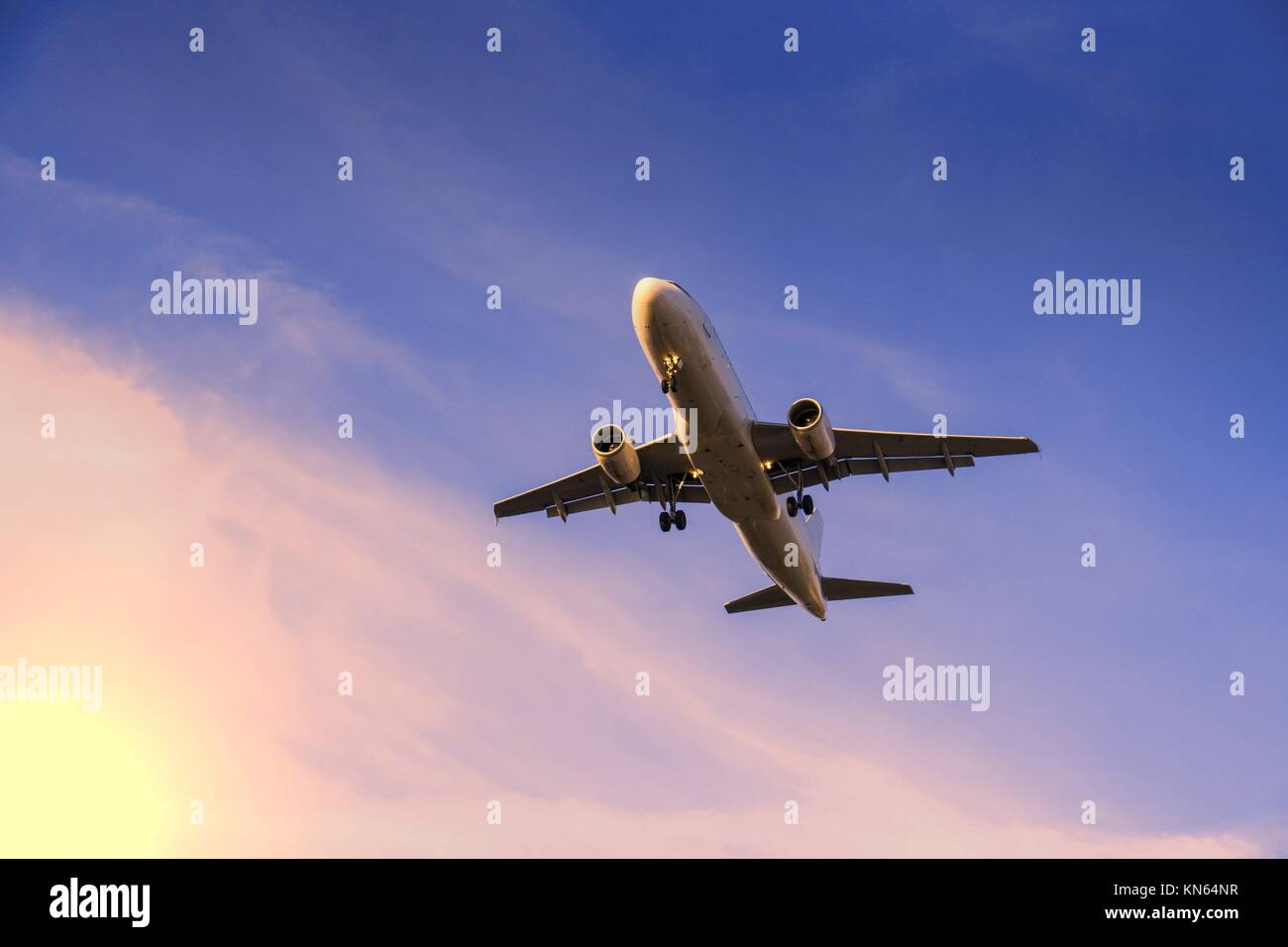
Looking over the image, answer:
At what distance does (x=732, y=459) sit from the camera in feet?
112

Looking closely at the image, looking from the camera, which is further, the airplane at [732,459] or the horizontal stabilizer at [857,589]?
the horizontal stabilizer at [857,589]

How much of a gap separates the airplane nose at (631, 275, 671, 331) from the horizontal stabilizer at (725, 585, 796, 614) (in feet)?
58.8

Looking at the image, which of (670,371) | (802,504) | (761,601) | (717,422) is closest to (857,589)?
(761,601)

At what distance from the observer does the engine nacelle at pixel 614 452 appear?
120 ft

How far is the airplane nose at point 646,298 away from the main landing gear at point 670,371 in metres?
1.22

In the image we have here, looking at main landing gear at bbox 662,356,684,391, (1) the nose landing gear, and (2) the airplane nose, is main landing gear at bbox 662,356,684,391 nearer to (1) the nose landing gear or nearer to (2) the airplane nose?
(2) the airplane nose

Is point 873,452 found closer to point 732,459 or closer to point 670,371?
point 732,459

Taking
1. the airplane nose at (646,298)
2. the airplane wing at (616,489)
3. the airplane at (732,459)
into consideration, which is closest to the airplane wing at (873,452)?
the airplane at (732,459)

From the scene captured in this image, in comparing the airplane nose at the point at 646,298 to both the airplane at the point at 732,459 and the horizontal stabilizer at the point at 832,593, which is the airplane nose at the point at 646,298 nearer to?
the airplane at the point at 732,459

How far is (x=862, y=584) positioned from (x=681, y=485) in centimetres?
921

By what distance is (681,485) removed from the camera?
134 feet

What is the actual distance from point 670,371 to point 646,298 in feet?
7.43
